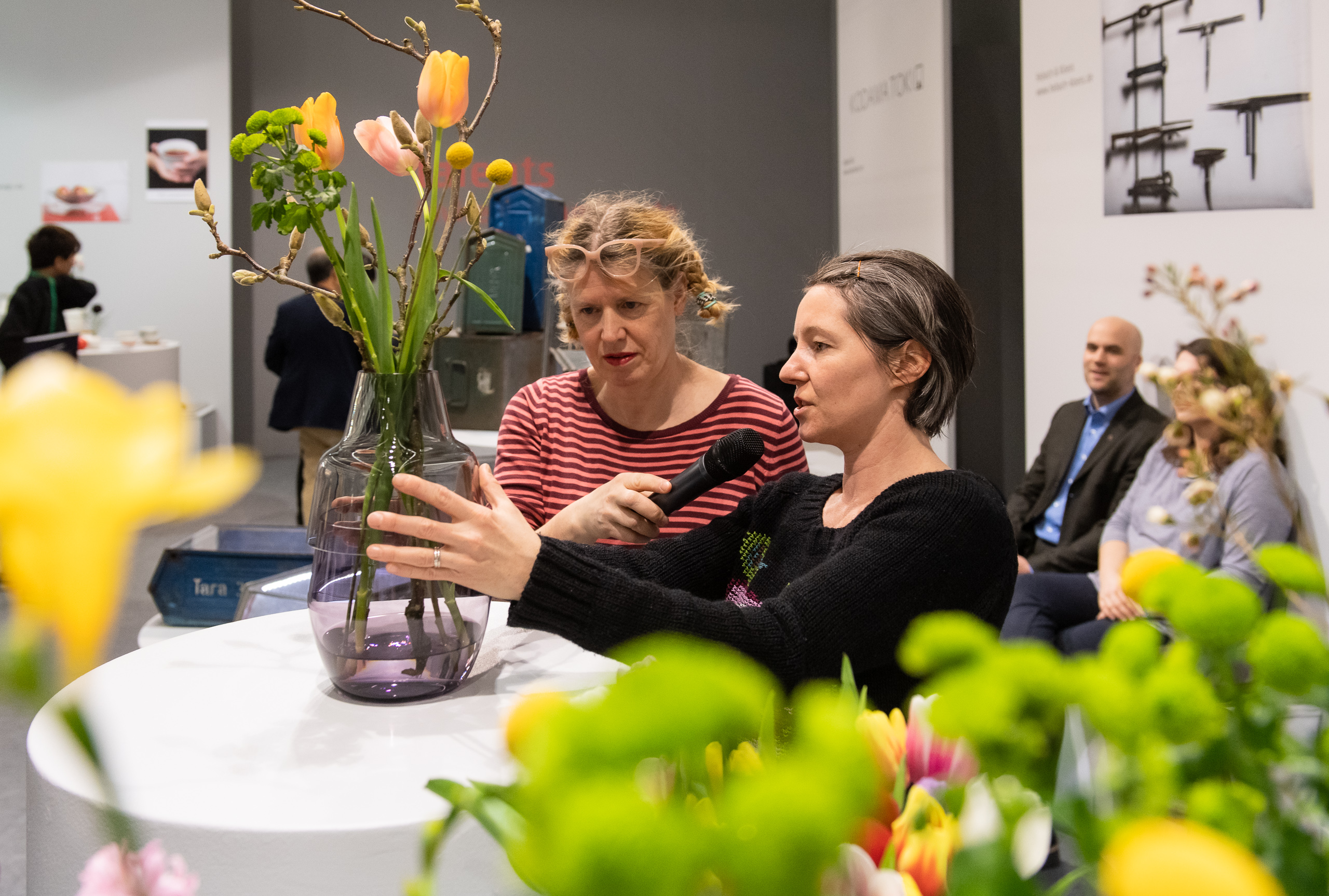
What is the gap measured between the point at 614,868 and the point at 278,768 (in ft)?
3.25

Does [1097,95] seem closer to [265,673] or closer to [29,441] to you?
Answer: [265,673]

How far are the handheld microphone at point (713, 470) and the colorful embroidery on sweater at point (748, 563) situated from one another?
121 millimetres

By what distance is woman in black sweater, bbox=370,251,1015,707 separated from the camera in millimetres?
1136

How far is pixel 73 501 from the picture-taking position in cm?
20

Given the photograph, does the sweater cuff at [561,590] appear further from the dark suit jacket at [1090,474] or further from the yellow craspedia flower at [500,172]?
the dark suit jacket at [1090,474]

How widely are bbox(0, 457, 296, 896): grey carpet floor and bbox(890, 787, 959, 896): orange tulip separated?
304 mm

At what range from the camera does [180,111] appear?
8.18 metres

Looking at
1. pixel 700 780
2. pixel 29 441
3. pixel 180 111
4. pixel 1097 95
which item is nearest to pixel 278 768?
pixel 700 780

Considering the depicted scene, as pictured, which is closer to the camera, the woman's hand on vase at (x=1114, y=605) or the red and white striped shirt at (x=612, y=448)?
the red and white striped shirt at (x=612, y=448)

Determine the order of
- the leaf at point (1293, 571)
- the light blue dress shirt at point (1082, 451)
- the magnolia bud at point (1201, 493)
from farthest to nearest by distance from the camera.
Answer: the light blue dress shirt at point (1082, 451) < the magnolia bud at point (1201, 493) < the leaf at point (1293, 571)

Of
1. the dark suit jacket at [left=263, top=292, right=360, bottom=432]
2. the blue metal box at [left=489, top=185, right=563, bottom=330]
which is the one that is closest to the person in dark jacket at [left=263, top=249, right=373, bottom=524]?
the dark suit jacket at [left=263, top=292, right=360, bottom=432]

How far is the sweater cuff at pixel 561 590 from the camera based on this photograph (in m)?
1.13

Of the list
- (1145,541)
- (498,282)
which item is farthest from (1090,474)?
(498,282)

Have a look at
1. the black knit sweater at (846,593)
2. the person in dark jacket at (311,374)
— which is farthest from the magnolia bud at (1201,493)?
the person in dark jacket at (311,374)
